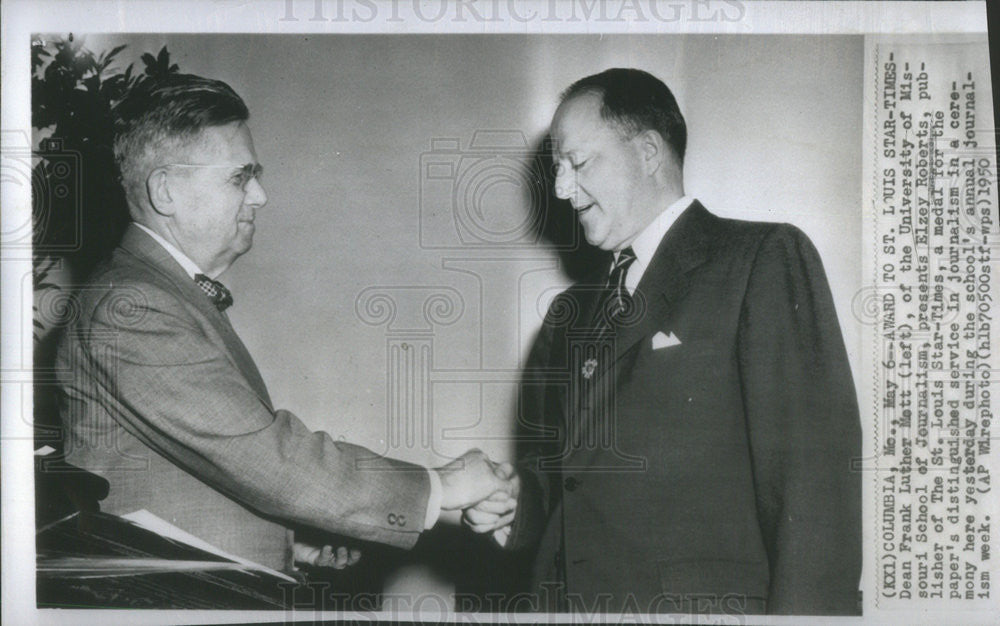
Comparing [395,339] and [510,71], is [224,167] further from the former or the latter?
[510,71]

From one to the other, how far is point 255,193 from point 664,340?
0.79m

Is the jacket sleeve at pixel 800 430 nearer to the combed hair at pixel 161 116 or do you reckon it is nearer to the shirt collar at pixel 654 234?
the shirt collar at pixel 654 234

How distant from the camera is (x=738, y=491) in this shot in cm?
163

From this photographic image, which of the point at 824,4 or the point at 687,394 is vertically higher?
the point at 824,4

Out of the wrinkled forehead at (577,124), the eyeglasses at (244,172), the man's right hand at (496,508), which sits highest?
the wrinkled forehead at (577,124)

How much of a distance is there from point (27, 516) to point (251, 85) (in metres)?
0.92

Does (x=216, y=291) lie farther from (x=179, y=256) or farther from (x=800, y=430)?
(x=800, y=430)

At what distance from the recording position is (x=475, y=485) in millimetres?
1684

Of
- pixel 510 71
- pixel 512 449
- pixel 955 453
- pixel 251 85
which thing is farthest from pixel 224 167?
pixel 955 453

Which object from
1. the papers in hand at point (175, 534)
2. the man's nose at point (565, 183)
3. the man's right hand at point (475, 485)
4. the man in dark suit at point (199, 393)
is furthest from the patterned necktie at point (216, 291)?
the man's nose at point (565, 183)

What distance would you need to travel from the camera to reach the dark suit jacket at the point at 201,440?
1.65 m

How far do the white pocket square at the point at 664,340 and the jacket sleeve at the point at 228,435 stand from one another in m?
0.49

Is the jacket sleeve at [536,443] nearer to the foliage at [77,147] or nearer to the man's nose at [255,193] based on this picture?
the man's nose at [255,193]

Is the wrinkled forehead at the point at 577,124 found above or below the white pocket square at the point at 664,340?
above
